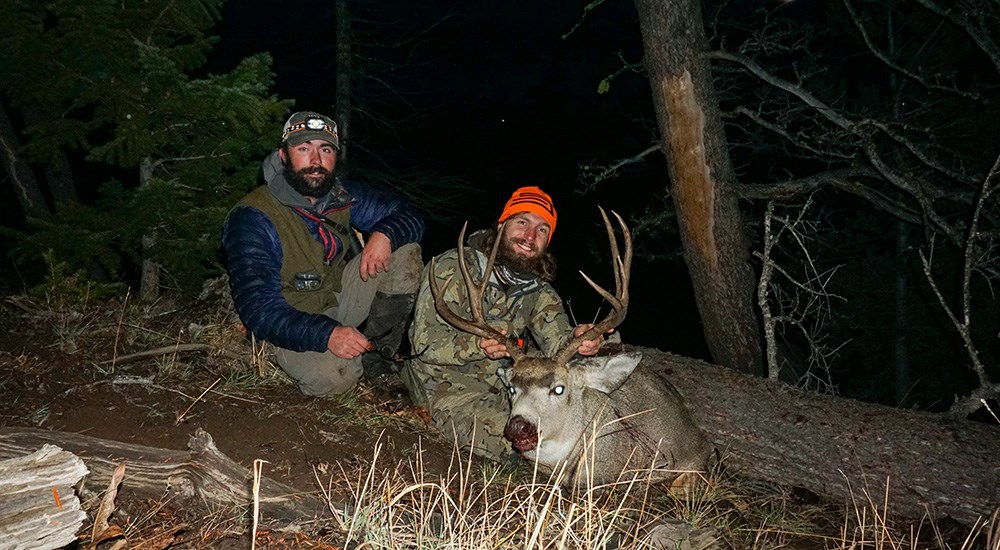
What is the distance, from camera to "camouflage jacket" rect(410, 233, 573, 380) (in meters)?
5.07

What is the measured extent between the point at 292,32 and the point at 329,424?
9.83 meters

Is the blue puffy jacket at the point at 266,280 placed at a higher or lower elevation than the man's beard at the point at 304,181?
lower

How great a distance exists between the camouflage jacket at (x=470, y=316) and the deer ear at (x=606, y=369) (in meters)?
0.58

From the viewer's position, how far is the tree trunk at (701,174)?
604 centimetres

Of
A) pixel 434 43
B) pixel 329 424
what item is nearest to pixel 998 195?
pixel 329 424

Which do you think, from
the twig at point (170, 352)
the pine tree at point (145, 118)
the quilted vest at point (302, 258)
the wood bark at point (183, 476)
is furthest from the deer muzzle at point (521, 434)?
the pine tree at point (145, 118)

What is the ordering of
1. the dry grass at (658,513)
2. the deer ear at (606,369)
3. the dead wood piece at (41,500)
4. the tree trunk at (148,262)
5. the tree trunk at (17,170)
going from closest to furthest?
1. the dead wood piece at (41,500)
2. the dry grass at (658,513)
3. the deer ear at (606,369)
4. the tree trunk at (148,262)
5. the tree trunk at (17,170)

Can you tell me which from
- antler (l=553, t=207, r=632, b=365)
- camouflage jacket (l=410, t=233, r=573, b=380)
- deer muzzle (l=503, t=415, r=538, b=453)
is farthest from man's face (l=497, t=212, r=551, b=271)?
deer muzzle (l=503, t=415, r=538, b=453)

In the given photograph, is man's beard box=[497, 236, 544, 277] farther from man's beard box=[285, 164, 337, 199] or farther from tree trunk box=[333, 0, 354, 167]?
tree trunk box=[333, 0, 354, 167]

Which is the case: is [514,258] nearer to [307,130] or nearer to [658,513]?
[307,130]

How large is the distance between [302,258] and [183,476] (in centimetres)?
217

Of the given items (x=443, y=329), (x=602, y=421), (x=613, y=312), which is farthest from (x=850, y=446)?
(x=443, y=329)

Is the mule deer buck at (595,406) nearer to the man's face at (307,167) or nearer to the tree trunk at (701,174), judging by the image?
the man's face at (307,167)

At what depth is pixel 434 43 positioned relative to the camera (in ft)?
42.5
